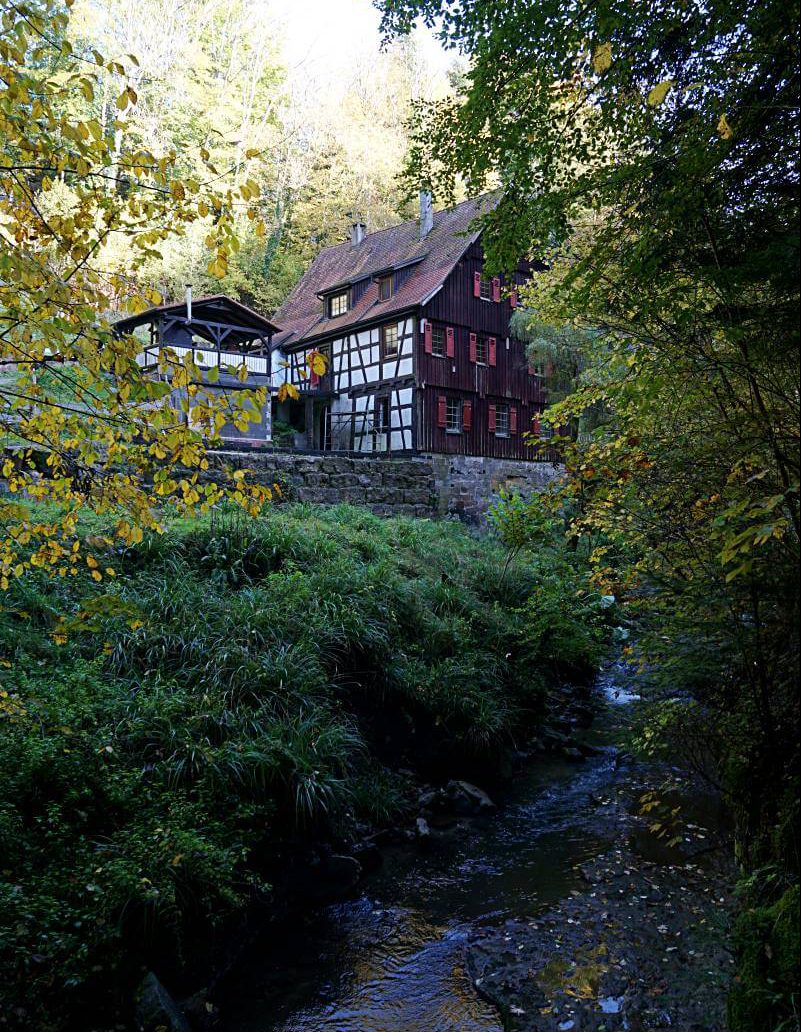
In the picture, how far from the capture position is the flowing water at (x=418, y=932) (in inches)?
173

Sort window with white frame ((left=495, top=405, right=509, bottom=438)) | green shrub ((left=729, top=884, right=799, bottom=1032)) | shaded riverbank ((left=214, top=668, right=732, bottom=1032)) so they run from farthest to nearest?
1. window with white frame ((left=495, top=405, right=509, bottom=438))
2. shaded riverbank ((left=214, top=668, right=732, bottom=1032))
3. green shrub ((left=729, top=884, right=799, bottom=1032))

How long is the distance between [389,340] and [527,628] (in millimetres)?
16990

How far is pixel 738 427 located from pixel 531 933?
12.1 feet

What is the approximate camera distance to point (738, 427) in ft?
11.1

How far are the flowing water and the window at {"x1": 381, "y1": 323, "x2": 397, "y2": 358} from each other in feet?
59.2

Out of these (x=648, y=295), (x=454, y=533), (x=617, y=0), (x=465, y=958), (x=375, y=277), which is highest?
(x=375, y=277)

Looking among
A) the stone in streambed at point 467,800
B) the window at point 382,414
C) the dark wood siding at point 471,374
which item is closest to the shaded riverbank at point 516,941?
the stone in streambed at point 467,800

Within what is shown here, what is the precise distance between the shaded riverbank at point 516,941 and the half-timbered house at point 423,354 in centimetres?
1674

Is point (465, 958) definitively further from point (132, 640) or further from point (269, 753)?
point (132, 640)

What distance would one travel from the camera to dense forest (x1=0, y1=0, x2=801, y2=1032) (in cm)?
329

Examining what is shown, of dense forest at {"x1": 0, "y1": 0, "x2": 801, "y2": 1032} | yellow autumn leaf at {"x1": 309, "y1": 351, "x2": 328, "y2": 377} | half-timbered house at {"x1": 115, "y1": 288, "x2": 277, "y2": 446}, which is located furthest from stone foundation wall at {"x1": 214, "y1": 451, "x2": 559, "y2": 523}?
yellow autumn leaf at {"x1": 309, "y1": 351, "x2": 328, "y2": 377}

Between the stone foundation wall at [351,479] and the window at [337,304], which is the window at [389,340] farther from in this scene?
the stone foundation wall at [351,479]

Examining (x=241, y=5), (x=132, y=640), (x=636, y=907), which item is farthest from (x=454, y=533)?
(x=241, y=5)

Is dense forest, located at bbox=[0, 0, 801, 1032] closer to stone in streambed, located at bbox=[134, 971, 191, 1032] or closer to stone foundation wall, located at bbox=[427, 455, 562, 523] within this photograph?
stone in streambed, located at bbox=[134, 971, 191, 1032]
